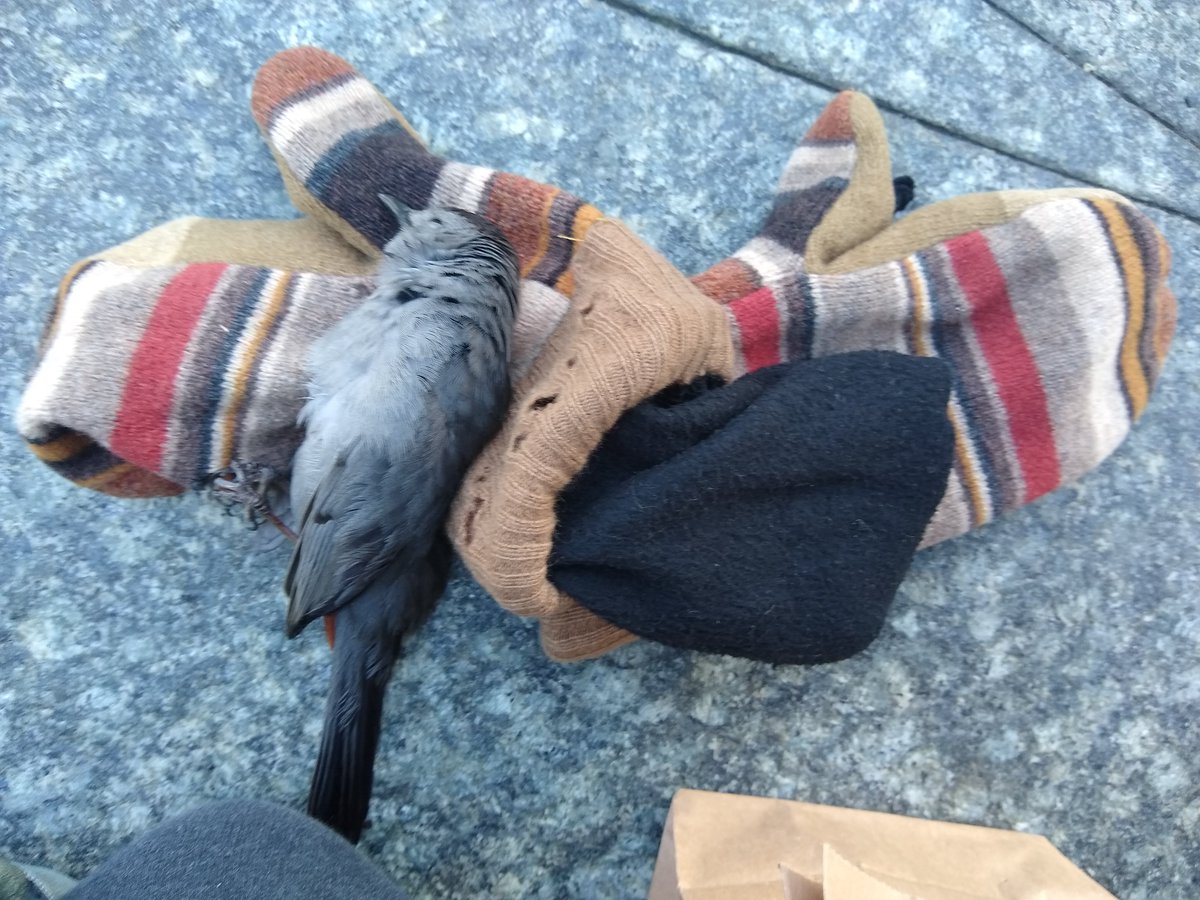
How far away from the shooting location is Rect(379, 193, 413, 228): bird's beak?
5.87ft

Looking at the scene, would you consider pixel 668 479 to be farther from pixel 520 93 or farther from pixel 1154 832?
pixel 1154 832

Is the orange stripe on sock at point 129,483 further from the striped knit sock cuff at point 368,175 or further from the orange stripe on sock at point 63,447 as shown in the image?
the striped knit sock cuff at point 368,175

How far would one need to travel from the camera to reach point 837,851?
1555mm

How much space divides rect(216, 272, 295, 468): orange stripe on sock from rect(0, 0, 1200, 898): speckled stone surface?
0.32 meters

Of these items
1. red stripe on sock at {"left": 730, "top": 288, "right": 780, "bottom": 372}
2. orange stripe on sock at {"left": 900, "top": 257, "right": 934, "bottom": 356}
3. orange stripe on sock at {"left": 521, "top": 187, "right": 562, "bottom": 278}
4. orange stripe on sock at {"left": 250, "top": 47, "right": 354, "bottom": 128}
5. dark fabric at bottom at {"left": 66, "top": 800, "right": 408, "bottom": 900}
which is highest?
orange stripe on sock at {"left": 250, "top": 47, "right": 354, "bottom": 128}

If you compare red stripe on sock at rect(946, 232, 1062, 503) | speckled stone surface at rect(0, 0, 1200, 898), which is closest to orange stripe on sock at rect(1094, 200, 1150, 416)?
red stripe on sock at rect(946, 232, 1062, 503)

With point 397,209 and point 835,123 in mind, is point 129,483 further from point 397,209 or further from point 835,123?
point 835,123

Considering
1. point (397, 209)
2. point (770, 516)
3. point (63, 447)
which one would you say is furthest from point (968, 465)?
point (63, 447)

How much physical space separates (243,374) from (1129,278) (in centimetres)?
184

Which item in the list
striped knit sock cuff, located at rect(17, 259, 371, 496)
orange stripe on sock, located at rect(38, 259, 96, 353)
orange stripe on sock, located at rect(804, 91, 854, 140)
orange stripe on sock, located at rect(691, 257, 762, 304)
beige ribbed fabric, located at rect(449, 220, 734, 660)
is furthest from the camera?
orange stripe on sock, located at rect(804, 91, 854, 140)

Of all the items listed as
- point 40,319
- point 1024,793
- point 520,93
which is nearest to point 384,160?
point 520,93

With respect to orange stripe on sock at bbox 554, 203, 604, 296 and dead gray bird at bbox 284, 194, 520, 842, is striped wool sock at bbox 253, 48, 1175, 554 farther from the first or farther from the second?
dead gray bird at bbox 284, 194, 520, 842

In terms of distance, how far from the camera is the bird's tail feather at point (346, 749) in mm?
1690

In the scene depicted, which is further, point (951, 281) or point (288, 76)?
point (288, 76)
